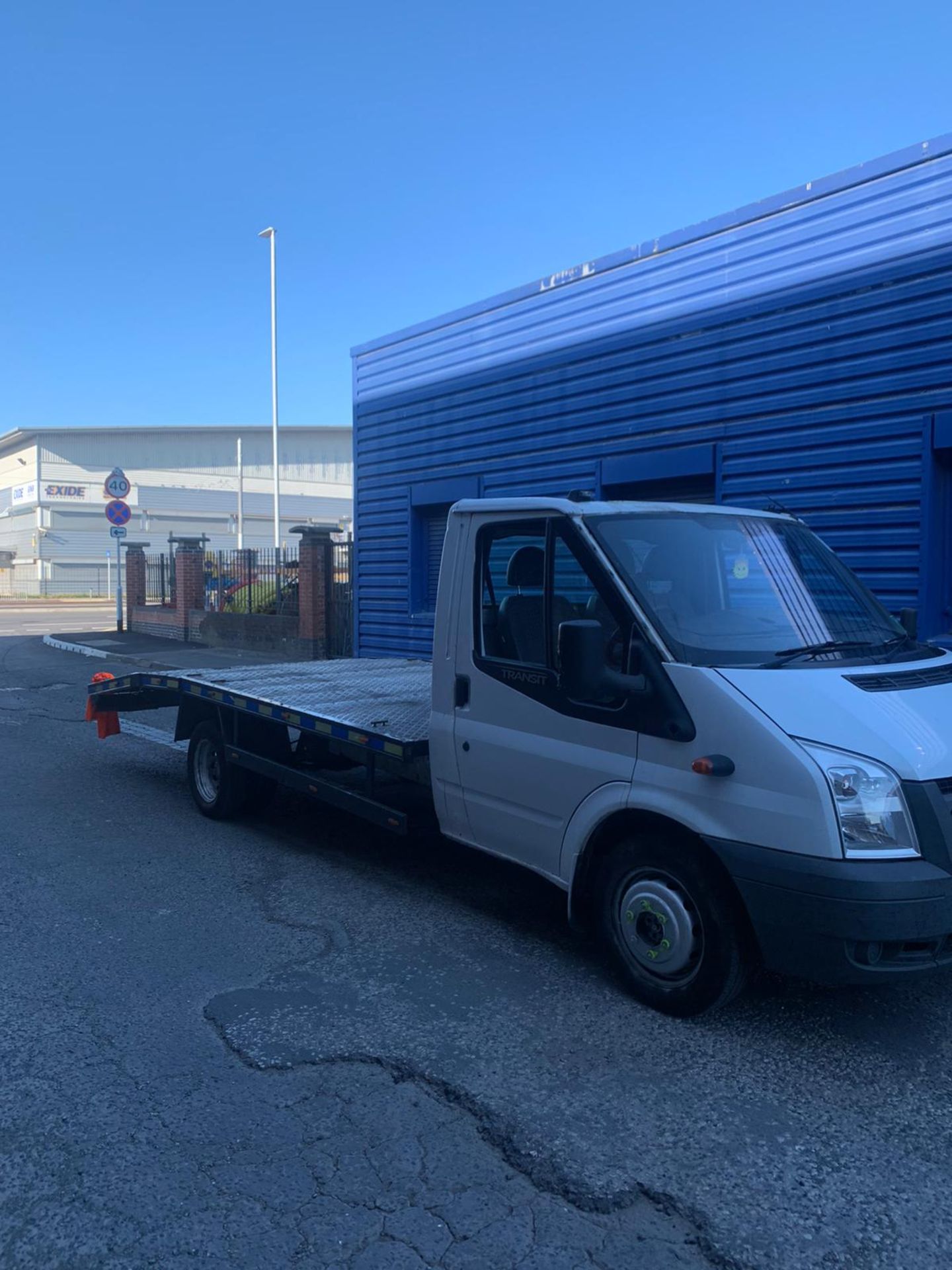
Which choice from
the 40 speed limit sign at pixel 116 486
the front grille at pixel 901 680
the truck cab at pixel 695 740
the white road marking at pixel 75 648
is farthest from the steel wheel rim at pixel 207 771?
the 40 speed limit sign at pixel 116 486

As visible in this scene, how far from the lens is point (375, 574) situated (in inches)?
587

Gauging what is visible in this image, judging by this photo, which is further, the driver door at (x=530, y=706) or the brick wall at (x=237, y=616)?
the brick wall at (x=237, y=616)

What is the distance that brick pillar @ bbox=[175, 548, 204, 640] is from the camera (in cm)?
2345

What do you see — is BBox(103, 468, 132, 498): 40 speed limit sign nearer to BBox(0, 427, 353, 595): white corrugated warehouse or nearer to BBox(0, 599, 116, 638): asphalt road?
BBox(0, 599, 116, 638): asphalt road

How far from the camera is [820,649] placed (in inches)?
170

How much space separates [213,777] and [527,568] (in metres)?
3.71

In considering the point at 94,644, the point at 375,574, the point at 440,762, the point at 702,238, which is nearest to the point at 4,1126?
the point at 440,762

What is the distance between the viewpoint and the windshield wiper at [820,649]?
164 inches

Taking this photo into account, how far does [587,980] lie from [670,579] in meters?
1.78

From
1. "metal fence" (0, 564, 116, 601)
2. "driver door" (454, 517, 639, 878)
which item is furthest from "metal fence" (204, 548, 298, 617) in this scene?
"metal fence" (0, 564, 116, 601)

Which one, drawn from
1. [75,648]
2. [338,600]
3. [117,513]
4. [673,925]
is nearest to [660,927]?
[673,925]

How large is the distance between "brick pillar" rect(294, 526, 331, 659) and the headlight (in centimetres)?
1539

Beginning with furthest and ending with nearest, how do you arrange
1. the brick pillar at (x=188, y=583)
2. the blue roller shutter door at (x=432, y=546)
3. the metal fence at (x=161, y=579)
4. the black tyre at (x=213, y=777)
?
the metal fence at (x=161, y=579) → the brick pillar at (x=188, y=583) → the blue roller shutter door at (x=432, y=546) → the black tyre at (x=213, y=777)

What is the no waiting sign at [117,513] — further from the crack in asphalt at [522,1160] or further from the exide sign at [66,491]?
the exide sign at [66,491]
